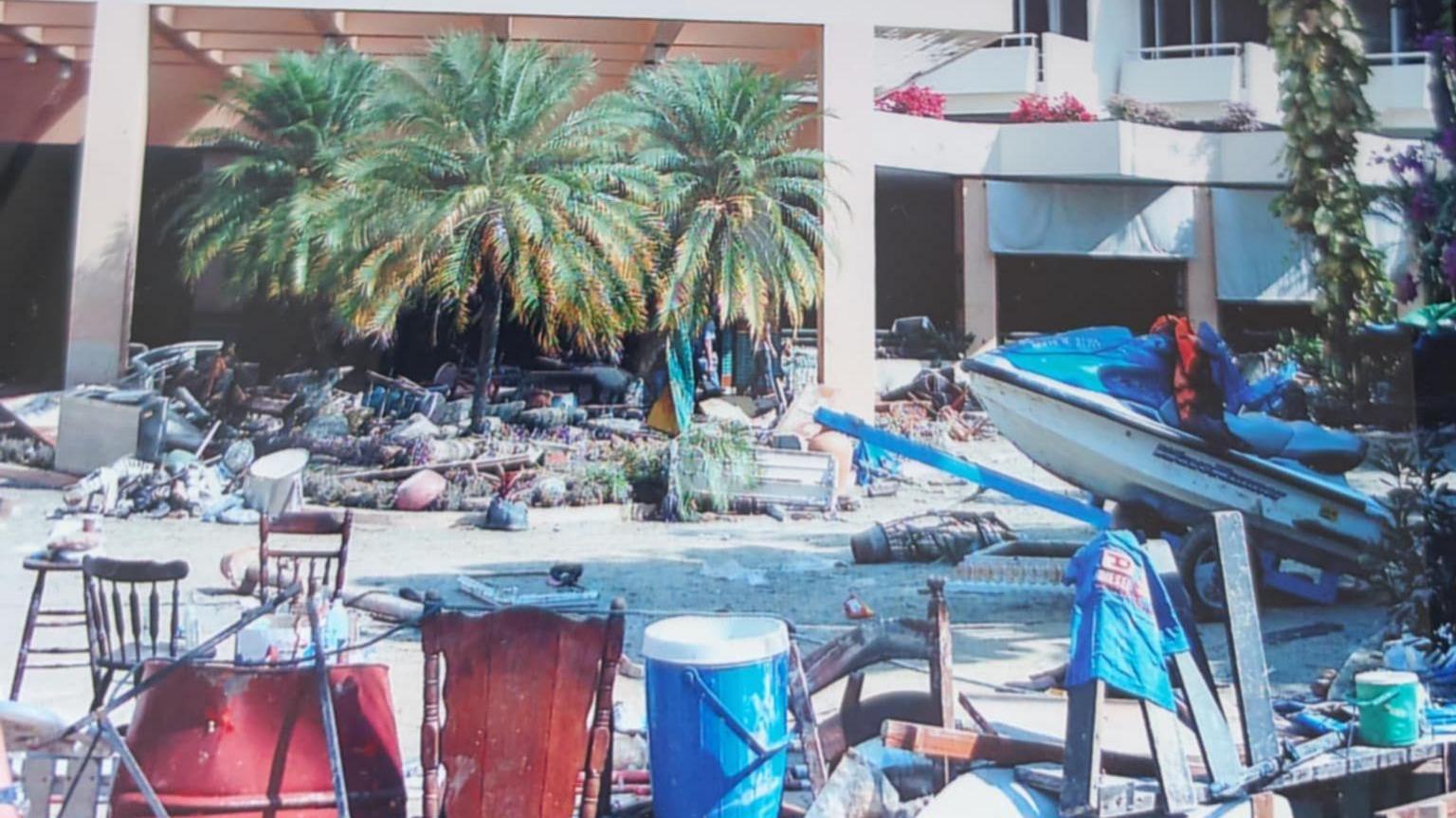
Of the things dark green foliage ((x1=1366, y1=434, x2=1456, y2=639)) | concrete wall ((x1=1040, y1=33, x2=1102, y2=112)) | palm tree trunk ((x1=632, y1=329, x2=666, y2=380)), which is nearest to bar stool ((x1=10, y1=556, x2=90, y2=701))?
palm tree trunk ((x1=632, y1=329, x2=666, y2=380))

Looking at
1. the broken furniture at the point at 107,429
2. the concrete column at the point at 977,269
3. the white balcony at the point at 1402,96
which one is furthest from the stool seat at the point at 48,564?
the white balcony at the point at 1402,96

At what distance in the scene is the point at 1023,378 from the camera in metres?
5.47

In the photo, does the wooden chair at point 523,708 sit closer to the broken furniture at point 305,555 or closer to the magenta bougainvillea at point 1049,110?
the broken furniture at point 305,555

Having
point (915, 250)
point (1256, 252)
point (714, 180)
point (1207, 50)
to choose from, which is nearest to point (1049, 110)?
point (1207, 50)

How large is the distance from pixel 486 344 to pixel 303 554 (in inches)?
46.6

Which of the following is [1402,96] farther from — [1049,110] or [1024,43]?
[1024,43]

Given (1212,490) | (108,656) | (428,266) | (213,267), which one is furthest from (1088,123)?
(108,656)

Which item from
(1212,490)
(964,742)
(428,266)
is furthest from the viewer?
(1212,490)

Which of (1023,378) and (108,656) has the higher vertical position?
(1023,378)

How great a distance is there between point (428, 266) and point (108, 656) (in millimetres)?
2010

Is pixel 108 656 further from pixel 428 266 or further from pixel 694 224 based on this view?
pixel 694 224

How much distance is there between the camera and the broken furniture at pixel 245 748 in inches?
148

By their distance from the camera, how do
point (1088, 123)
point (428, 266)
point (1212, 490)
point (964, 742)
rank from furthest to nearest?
point (1088, 123)
point (1212, 490)
point (428, 266)
point (964, 742)

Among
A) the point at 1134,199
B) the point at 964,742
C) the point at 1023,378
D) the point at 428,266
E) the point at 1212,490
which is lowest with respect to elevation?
the point at 964,742
